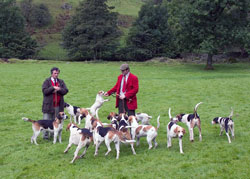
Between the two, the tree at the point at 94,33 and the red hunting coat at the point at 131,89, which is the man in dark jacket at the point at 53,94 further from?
the tree at the point at 94,33

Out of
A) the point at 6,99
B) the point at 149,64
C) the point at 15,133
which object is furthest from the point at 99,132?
the point at 149,64

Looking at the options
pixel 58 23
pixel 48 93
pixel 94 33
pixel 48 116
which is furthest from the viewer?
pixel 58 23

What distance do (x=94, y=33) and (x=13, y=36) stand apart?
18871 millimetres

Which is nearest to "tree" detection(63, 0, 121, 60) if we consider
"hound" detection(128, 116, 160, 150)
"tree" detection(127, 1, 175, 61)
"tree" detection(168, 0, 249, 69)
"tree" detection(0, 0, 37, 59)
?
"tree" detection(127, 1, 175, 61)

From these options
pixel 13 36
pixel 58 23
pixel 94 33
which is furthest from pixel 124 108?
pixel 58 23

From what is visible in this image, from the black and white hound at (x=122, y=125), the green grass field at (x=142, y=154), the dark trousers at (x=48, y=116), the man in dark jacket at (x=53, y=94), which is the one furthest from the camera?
the dark trousers at (x=48, y=116)

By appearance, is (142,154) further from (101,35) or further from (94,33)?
(101,35)

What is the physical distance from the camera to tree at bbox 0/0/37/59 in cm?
6175

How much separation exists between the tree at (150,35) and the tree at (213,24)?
1995 centimetres

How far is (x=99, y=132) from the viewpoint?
905 centimetres

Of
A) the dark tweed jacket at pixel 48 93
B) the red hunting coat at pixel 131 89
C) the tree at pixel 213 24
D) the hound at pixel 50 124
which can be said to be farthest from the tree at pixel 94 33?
the hound at pixel 50 124

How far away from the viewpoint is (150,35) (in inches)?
2418

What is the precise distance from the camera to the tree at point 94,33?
5988cm

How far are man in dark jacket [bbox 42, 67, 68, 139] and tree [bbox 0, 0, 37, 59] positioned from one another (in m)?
53.4
